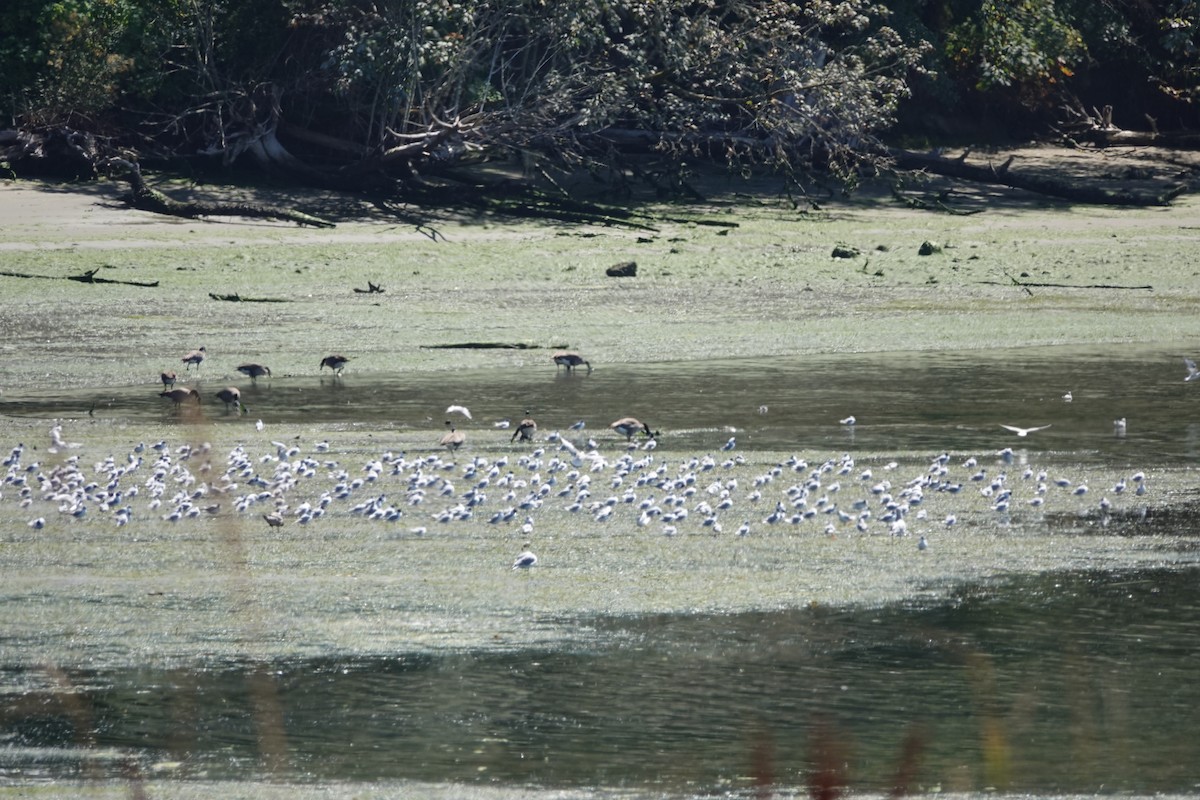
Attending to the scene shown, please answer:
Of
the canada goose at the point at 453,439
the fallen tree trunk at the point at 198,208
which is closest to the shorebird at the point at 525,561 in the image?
the canada goose at the point at 453,439

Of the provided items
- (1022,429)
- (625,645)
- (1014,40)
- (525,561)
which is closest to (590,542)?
(525,561)

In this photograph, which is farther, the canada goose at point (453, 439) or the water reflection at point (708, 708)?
the canada goose at point (453, 439)

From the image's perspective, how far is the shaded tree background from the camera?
19.2 meters

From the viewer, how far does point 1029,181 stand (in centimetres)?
2134

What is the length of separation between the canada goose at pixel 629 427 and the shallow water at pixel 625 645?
26cm

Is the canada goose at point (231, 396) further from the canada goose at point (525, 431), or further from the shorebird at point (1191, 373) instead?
the shorebird at point (1191, 373)

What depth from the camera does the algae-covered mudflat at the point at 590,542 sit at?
5.16 meters

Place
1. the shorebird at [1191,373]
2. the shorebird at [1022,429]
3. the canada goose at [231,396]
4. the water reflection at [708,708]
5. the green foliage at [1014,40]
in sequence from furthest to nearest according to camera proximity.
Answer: the green foliage at [1014,40] < the shorebird at [1191,373] < the canada goose at [231,396] < the shorebird at [1022,429] < the water reflection at [708,708]

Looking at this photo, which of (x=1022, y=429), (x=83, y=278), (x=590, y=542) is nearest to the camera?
(x=590, y=542)

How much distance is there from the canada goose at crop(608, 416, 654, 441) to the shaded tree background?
952 centimetres

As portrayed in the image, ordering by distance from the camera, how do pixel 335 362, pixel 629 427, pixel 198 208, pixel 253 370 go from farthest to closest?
1. pixel 198 208
2. pixel 335 362
3. pixel 253 370
4. pixel 629 427

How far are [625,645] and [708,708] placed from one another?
2.20 ft

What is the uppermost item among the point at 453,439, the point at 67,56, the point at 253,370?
the point at 67,56

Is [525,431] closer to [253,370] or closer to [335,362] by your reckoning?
[335,362]
